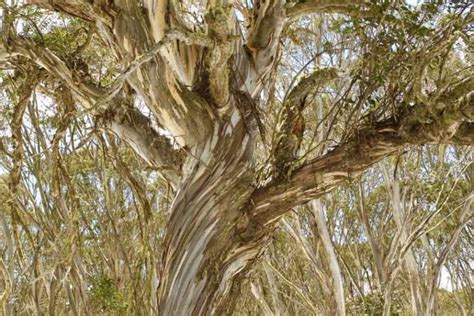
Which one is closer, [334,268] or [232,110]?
[232,110]

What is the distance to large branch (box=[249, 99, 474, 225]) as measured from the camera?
1.97 meters

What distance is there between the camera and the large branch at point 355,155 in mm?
1975

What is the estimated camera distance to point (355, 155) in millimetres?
2115

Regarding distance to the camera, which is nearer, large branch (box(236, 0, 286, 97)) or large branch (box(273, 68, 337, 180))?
large branch (box(273, 68, 337, 180))

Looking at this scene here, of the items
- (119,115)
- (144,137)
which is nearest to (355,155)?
(144,137)

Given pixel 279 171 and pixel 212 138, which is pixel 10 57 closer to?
pixel 212 138

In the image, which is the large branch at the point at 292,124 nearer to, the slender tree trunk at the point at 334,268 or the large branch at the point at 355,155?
the large branch at the point at 355,155

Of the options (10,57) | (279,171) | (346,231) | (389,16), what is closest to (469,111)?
(389,16)

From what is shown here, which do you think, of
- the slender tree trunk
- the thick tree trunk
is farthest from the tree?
the slender tree trunk

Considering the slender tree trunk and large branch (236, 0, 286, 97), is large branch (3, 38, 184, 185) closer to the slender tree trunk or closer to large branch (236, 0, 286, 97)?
large branch (236, 0, 286, 97)

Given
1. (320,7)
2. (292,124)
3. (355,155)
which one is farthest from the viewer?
(320,7)

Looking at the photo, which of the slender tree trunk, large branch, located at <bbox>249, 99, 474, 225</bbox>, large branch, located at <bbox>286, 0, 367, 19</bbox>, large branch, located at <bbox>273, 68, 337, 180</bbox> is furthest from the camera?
the slender tree trunk

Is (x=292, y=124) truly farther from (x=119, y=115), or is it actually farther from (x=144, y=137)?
(x=119, y=115)

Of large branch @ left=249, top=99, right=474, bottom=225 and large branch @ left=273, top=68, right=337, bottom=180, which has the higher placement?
large branch @ left=273, top=68, right=337, bottom=180
